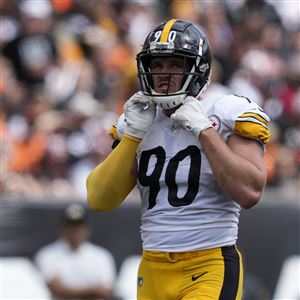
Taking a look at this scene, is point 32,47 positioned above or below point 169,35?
below

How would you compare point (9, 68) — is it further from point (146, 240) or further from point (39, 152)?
point (146, 240)

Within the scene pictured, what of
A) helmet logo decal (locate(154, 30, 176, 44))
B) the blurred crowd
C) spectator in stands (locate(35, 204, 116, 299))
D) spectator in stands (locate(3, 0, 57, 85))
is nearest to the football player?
helmet logo decal (locate(154, 30, 176, 44))

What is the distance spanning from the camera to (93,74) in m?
9.68

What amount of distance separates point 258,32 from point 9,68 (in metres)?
3.59

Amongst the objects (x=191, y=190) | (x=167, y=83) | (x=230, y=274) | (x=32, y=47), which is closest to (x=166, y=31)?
(x=167, y=83)

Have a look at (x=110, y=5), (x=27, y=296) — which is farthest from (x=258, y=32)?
(x=27, y=296)

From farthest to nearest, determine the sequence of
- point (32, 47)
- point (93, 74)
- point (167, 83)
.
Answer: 1. point (93, 74)
2. point (32, 47)
3. point (167, 83)

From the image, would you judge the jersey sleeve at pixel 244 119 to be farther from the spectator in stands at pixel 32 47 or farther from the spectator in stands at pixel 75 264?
the spectator in stands at pixel 32 47

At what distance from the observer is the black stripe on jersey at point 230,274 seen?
3871 millimetres

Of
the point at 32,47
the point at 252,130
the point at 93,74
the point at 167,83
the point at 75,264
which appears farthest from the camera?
the point at 93,74

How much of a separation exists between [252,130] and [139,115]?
1.61 feet

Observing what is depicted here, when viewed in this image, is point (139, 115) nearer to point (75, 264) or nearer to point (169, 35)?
point (169, 35)

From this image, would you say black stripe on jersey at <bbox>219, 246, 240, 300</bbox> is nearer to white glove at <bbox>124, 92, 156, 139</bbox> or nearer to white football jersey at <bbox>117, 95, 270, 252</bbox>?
white football jersey at <bbox>117, 95, 270, 252</bbox>

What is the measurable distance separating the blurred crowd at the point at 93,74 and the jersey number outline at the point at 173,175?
377 cm
